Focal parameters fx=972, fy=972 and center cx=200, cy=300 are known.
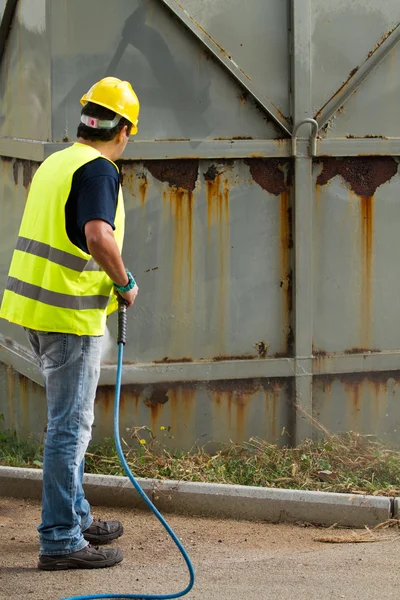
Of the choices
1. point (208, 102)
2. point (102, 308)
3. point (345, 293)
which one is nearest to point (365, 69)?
point (208, 102)

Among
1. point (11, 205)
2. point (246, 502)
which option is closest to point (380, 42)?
point (11, 205)

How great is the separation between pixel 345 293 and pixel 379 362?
48 centimetres

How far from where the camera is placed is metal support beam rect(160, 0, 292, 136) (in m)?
5.46

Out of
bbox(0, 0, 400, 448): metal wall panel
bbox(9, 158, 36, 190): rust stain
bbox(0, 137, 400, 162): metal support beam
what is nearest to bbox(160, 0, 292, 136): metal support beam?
bbox(0, 0, 400, 448): metal wall panel

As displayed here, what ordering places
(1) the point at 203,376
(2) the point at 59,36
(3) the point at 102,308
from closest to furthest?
(3) the point at 102,308 < (2) the point at 59,36 < (1) the point at 203,376

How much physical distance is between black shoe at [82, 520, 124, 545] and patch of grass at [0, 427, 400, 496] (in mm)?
650

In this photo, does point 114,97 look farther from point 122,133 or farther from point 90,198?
point 90,198

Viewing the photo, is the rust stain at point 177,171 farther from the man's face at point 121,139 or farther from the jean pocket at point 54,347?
the jean pocket at point 54,347

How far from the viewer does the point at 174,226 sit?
5.67 metres

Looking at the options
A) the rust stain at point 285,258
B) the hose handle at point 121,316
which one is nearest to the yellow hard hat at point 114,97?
the hose handle at point 121,316

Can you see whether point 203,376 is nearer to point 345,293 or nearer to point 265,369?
point 265,369

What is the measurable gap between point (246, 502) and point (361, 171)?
2075mm

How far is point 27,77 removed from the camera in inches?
226

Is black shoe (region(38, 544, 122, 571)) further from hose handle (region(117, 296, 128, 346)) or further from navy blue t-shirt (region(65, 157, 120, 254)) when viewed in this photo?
navy blue t-shirt (region(65, 157, 120, 254))
